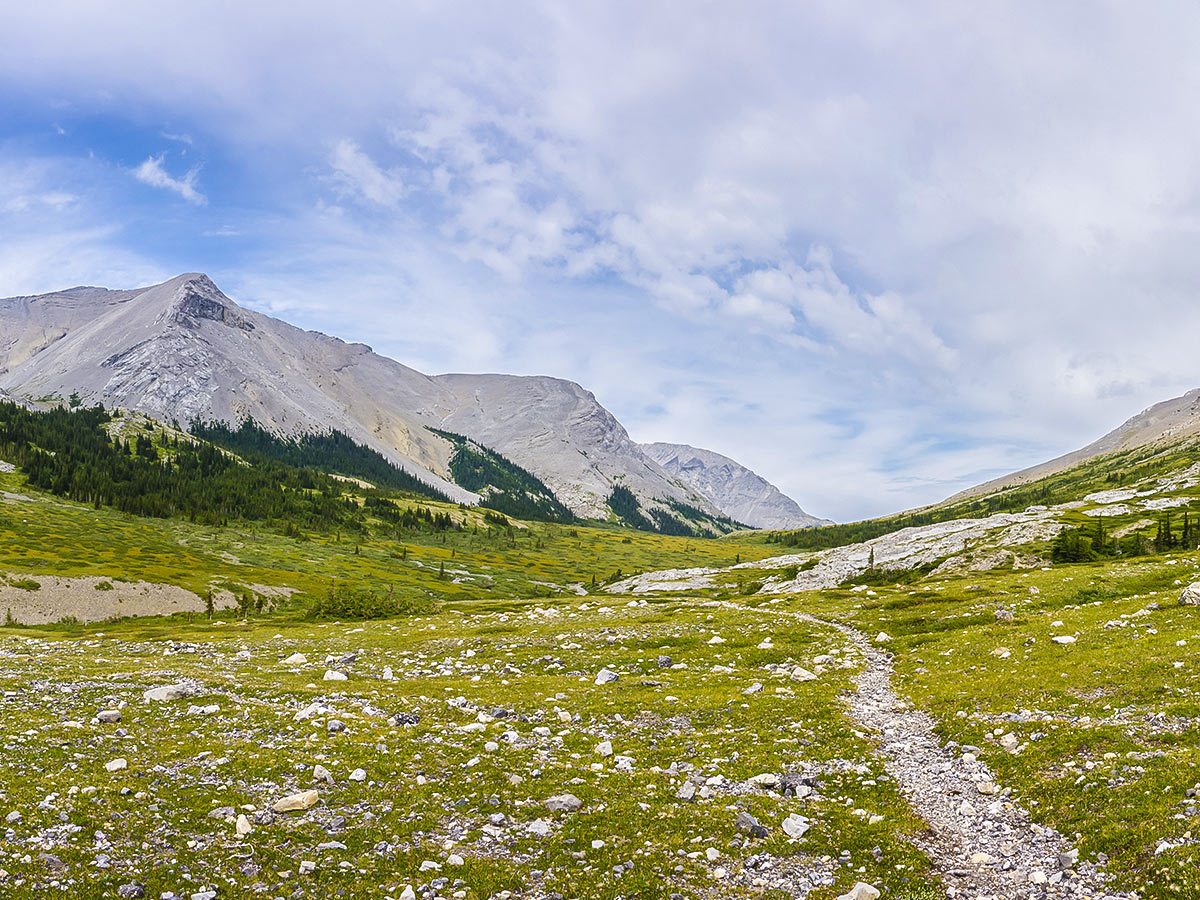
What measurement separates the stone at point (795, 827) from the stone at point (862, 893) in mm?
2431

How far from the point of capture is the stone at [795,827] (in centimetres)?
1316

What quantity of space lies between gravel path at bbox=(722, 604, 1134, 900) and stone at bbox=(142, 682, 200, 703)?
24.5 m

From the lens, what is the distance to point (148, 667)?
31656 millimetres

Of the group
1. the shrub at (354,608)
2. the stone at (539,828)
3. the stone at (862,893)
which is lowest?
the shrub at (354,608)

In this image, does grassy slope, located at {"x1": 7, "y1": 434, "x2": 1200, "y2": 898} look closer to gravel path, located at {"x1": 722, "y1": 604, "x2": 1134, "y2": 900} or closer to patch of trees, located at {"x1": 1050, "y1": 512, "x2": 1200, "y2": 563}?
gravel path, located at {"x1": 722, "y1": 604, "x2": 1134, "y2": 900}

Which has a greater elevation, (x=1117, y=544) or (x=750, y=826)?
(x=750, y=826)

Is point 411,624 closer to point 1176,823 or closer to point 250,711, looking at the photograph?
point 250,711

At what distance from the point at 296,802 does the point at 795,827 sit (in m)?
11.1

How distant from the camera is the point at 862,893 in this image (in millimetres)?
10555

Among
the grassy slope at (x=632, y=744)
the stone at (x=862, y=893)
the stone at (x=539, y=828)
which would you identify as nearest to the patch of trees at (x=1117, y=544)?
the grassy slope at (x=632, y=744)

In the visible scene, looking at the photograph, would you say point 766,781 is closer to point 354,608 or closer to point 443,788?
point 443,788

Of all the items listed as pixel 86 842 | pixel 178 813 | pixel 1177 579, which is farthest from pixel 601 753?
pixel 1177 579

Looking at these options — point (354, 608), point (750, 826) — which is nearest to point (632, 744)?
point (750, 826)

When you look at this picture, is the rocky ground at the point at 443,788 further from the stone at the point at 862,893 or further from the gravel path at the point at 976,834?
the gravel path at the point at 976,834
